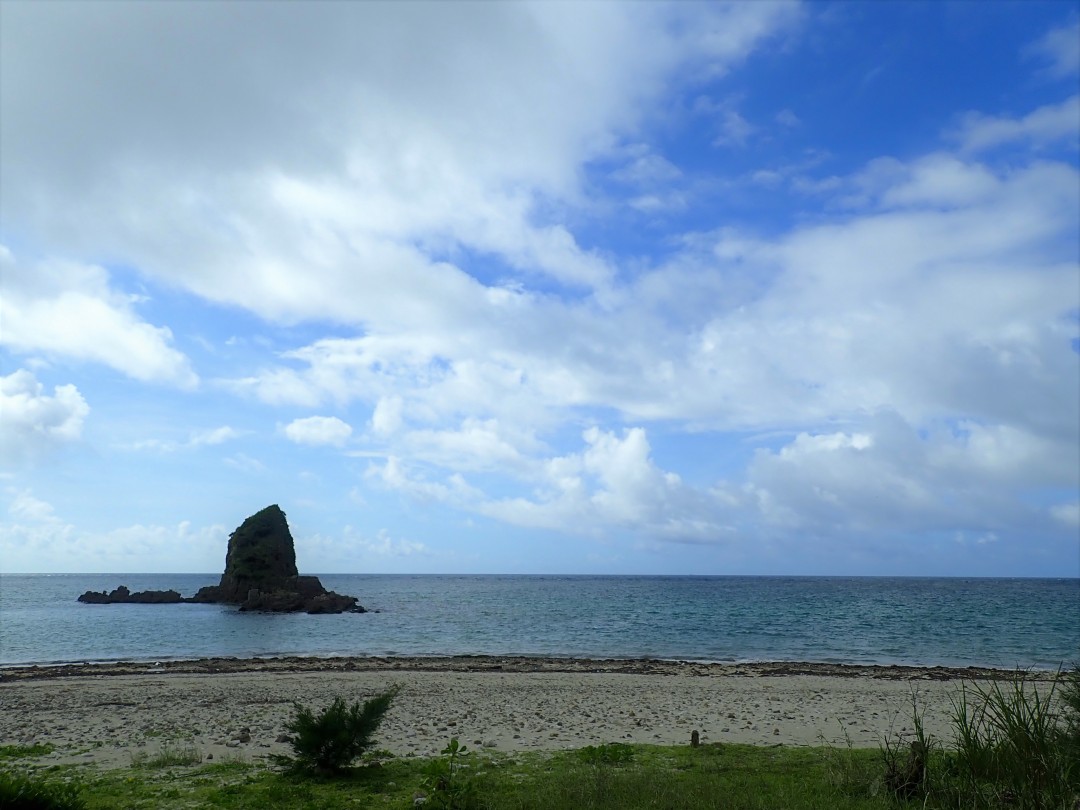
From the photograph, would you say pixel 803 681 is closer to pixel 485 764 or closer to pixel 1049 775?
pixel 485 764

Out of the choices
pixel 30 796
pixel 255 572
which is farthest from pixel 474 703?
pixel 255 572

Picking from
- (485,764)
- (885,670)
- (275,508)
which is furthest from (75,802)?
(275,508)

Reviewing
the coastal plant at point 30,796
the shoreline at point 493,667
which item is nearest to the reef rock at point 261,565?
the shoreline at point 493,667

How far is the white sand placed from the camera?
16875 millimetres

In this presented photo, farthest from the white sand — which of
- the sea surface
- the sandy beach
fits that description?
the sea surface

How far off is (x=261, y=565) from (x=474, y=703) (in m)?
103

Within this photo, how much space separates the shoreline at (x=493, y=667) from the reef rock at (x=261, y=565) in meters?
64.9

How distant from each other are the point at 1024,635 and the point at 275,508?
10879 centimetres

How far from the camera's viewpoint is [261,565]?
116 metres

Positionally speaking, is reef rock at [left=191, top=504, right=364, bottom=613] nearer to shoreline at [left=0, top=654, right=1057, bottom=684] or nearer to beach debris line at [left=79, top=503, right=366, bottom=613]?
beach debris line at [left=79, top=503, right=366, bottom=613]

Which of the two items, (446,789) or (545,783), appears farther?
(545,783)

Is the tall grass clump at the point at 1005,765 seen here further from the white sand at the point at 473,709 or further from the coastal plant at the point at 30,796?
the coastal plant at the point at 30,796

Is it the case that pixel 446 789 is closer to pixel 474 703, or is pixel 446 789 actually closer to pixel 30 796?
pixel 30 796

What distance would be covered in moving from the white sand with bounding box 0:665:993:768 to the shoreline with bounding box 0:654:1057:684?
1.58 meters
